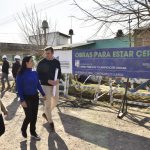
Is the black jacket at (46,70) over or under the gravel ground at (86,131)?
over

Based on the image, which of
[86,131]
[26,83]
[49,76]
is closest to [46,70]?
[49,76]

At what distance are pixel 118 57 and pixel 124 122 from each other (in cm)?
208

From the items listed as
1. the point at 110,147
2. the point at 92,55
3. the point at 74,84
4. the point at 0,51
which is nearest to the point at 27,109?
the point at 110,147

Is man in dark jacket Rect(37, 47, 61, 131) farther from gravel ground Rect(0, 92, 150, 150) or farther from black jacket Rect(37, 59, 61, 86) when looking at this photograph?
gravel ground Rect(0, 92, 150, 150)

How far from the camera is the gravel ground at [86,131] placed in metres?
6.18

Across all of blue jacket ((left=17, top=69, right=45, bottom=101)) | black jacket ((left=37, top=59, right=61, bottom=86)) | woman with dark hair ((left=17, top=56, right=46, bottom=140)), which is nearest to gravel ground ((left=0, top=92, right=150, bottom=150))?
woman with dark hair ((left=17, top=56, right=46, bottom=140))

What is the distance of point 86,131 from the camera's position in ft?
23.5

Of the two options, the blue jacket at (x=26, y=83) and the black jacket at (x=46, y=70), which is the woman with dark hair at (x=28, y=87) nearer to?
the blue jacket at (x=26, y=83)

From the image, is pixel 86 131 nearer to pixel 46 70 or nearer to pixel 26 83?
pixel 46 70

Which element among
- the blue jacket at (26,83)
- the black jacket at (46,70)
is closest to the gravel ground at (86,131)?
the blue jacket at (26,83)

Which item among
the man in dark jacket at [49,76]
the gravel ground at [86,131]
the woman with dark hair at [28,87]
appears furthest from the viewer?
the man in dark jacket at [49,76]

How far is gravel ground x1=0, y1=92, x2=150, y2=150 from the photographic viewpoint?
6176 millimetres

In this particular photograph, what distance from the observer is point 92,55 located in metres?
9.96

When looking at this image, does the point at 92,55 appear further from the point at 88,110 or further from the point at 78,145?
the point at 78,145
